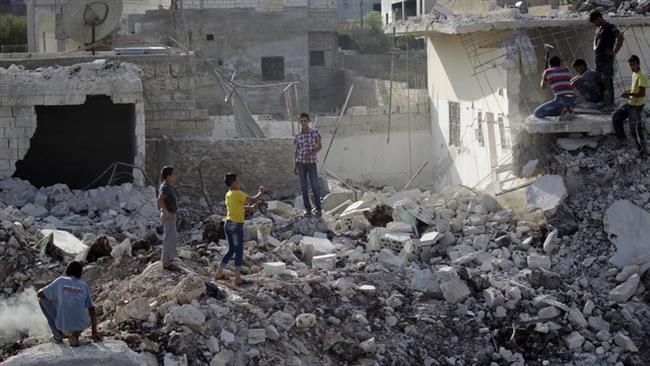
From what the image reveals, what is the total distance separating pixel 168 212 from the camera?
399 inches

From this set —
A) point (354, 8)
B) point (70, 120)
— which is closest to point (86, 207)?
point (70, 120)

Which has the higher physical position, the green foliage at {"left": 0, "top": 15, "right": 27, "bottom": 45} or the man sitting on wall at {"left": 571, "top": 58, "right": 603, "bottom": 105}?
the green foliage at {"left": 0, "top": 15, "right": 27, "bottom": 45}

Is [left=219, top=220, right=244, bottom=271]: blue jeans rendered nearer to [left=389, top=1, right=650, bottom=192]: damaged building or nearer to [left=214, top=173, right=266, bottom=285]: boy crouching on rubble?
[left=214, top=173, right=266, bottom=285]: boy crouching on rubble

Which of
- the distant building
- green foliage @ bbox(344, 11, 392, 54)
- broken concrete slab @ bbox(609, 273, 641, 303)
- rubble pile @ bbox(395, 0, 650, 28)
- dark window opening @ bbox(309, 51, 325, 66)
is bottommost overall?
broken concrete slab @ bbox(609, 273, 641, 303)

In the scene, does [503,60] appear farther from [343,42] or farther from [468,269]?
[343,42]

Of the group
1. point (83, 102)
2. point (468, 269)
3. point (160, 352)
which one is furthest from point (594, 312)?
point (83, 102)

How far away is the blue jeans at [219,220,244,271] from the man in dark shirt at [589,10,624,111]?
17.8 feet

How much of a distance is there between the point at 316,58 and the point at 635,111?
1922cm

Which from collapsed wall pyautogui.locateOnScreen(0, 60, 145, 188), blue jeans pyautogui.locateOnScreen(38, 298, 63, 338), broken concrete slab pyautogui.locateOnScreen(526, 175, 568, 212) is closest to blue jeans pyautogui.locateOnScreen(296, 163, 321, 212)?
broken concrete slab pyautogui.locateOnScreen(526, 175, 568, 212)

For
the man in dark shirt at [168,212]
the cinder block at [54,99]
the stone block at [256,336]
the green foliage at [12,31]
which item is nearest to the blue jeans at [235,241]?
the man in dark shirt at [168,212]

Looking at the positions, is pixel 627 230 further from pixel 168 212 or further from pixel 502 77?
pixel 168 212

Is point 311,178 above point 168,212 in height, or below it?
above

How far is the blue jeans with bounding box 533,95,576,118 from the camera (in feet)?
43.5

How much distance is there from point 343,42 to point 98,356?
1289 inches
